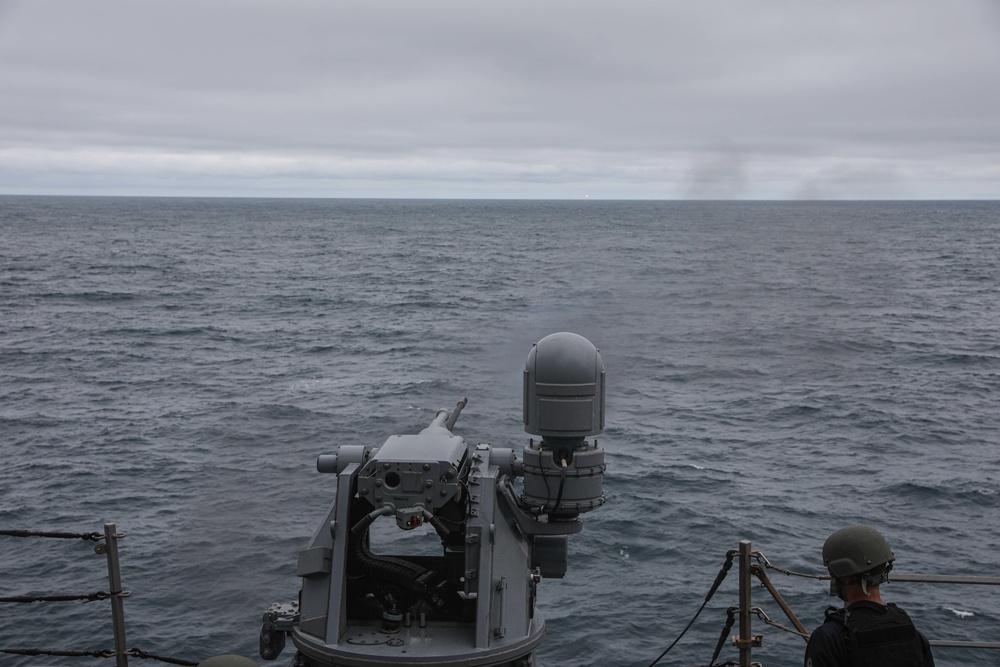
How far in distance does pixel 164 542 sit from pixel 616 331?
86.3ft

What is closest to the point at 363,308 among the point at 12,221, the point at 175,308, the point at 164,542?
the point at 175,308

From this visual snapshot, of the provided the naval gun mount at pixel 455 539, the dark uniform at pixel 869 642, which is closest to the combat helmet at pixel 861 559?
the dark uniform at pixel 869 642

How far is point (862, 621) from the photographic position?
3.99m

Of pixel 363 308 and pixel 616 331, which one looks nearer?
pixel 616 331

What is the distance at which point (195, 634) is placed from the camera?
1496 cm

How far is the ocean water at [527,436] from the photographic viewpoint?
650 inches

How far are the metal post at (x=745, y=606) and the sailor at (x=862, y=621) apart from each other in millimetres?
1433

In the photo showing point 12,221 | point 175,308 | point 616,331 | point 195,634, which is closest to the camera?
point 195,634

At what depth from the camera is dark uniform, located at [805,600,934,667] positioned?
3.95 m

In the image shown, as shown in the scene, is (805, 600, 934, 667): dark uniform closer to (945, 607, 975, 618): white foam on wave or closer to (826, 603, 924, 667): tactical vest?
(826, 603, 924, 667): tactical vest

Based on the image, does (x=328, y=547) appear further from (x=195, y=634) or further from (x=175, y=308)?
(x=175, y=308)

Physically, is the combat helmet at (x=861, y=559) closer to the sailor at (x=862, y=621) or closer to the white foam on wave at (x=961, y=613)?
the sailor at (x=862, y=621)

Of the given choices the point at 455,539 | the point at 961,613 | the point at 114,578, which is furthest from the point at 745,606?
the point at 961,613

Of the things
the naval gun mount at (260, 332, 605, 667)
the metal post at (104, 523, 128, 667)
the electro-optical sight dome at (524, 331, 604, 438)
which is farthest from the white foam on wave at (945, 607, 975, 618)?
the metal post at (104, 523, 128, 667)
